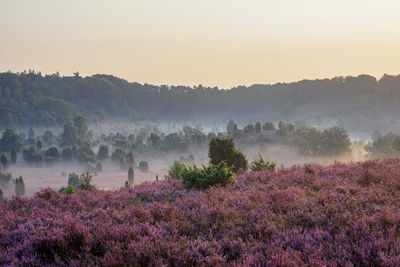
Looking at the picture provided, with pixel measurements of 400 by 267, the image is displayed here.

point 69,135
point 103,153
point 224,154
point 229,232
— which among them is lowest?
point 103,153

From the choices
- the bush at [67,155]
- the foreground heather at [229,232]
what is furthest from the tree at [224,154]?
the bush at [67,155]

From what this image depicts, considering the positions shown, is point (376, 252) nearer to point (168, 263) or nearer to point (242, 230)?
point (242, 230)

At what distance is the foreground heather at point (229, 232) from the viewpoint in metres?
4.05

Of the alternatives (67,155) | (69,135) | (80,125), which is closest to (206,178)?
(67,155)

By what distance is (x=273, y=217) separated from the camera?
5.77m

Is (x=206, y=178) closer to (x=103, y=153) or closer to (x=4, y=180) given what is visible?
(x=4, y=180)

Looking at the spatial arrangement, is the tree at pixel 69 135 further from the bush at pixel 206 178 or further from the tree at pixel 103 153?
the bush at pixel 206 178

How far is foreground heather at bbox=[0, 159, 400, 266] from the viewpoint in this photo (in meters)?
4.05

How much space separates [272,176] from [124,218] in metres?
6.11

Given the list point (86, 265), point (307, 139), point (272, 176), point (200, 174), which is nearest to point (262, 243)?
point (86, 265)

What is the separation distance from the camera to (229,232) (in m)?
5.21

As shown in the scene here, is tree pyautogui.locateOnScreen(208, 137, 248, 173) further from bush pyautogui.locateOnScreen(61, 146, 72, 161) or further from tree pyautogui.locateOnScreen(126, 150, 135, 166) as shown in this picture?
bush pyautogui.locateOnScreen(61, 146, 72, 161)

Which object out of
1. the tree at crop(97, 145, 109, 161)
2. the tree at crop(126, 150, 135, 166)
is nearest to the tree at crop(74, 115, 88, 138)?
the tree at crop(97, 145, 109, 161)

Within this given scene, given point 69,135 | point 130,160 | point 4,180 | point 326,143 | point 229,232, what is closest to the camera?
point 229,232
